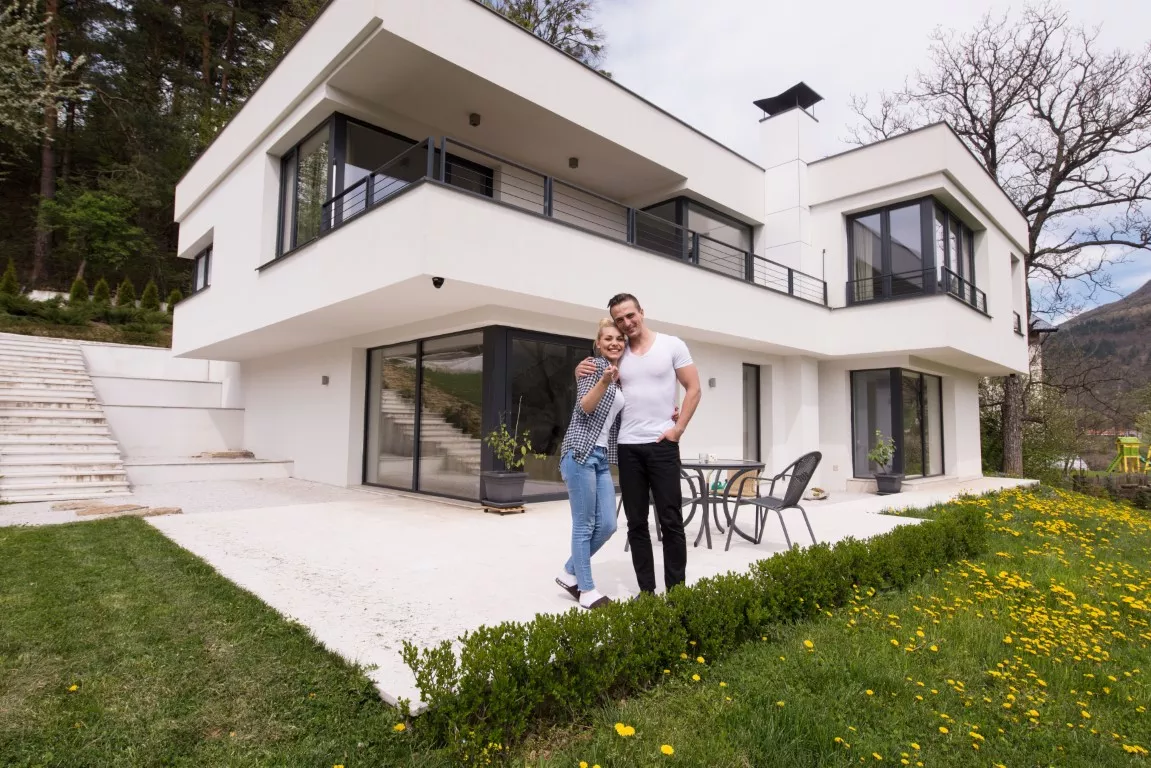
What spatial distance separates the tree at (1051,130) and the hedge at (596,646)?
1620cm

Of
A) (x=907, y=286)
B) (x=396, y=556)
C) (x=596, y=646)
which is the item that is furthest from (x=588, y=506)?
(x=907, y=286)

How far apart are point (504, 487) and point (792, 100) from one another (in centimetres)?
1043

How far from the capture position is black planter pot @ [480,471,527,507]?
24.3 feet

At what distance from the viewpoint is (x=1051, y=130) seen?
16906mm

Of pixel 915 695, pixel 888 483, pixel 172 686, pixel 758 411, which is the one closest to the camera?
pixel 172 686

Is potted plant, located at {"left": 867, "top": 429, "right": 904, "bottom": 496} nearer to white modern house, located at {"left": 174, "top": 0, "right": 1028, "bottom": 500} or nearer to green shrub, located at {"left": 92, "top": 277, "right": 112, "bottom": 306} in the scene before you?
white modern house, located at {"left": 174, "top": 0, "right": 1028, "bottom": 500}

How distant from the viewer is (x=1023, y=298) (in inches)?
645

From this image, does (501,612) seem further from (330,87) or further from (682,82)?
(682,82)

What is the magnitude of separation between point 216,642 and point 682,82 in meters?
16.5

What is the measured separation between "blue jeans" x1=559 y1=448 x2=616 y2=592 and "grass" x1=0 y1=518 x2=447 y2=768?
4.19 feet

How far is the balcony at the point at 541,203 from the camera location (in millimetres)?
7219

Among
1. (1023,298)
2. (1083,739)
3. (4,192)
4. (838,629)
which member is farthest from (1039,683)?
(4,192)

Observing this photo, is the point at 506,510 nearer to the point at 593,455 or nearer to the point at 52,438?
the point at 593,455

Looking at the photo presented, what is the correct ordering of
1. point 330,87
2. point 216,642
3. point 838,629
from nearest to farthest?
point 216,642 → point 838,629 → point 330,87
